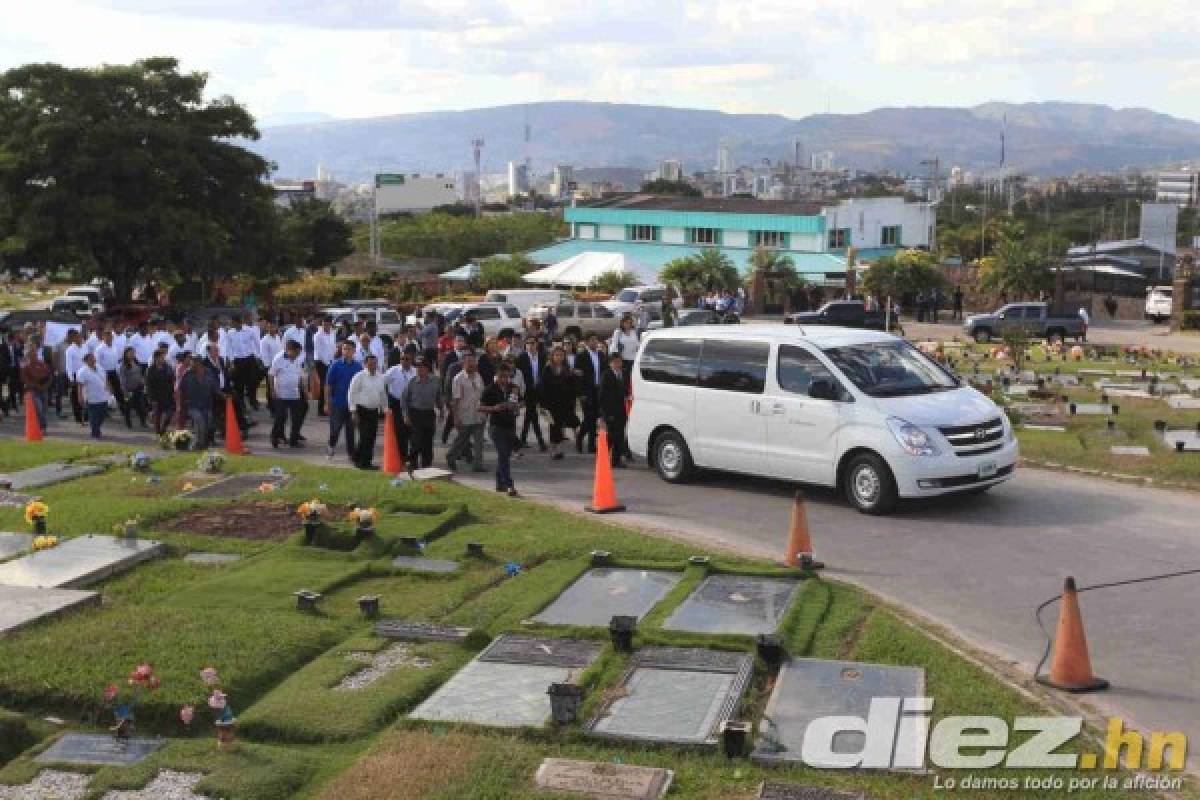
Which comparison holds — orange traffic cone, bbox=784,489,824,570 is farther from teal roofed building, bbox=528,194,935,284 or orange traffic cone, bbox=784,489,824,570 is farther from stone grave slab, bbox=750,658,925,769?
teal roofed building, bbox=528,194,935,284

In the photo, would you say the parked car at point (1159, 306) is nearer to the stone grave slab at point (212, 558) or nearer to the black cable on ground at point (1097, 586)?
A: the black cable on ground at point (1097, 586)

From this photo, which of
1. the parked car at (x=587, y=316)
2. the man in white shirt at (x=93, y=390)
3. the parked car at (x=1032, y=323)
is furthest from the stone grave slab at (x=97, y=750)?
the parked car at (x=1032, y=323)

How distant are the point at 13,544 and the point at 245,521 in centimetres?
211

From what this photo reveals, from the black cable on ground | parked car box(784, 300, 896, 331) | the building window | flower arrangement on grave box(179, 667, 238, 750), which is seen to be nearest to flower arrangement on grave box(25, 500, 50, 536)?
flower arrangement on grave box(179, 667, 238, 750)

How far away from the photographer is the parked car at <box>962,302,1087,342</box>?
40312mm

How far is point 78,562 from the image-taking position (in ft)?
36.7

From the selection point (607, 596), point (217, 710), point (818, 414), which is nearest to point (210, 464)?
point (818, 414)

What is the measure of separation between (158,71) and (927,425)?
38.2 metres

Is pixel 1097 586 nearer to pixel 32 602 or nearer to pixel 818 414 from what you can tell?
pixel 818 414

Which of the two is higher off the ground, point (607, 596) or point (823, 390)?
point (823, 390)

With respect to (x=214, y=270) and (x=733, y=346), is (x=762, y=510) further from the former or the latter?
(x=214, y=270)

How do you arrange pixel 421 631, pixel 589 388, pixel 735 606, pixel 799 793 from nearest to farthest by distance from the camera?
pixel 799 793 → pixel 421 631 → pixel 735 606 → pixel 589 388

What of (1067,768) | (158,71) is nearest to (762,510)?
(1067,768)

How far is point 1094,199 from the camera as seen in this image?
615 feet
